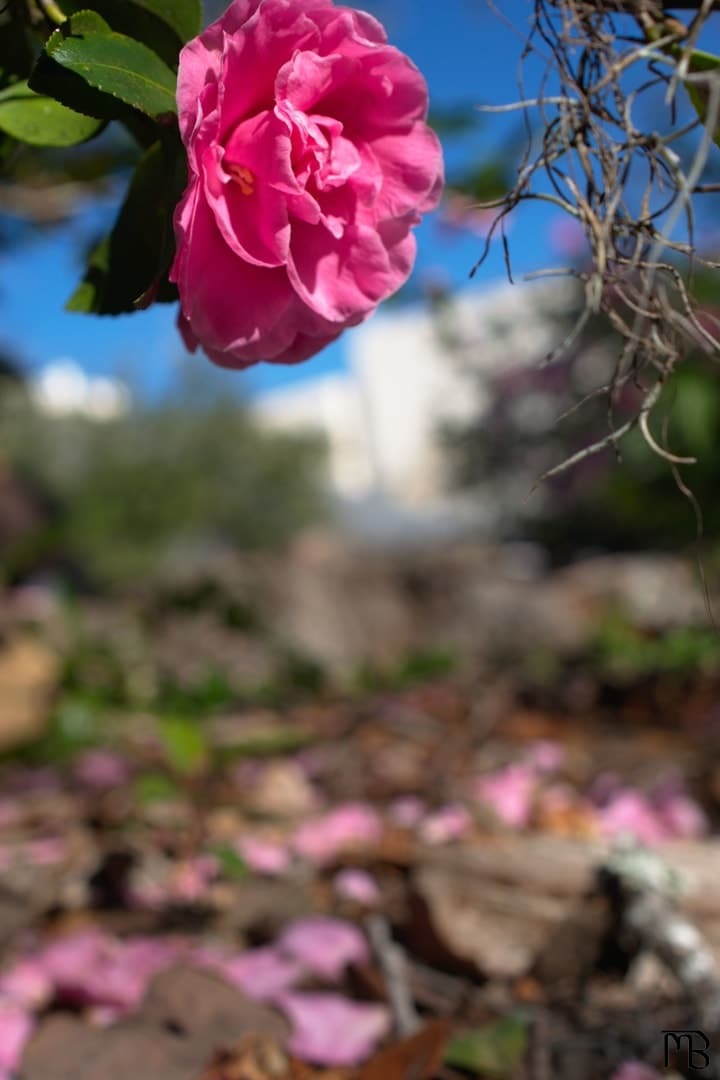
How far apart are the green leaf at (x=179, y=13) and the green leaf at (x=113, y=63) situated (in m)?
0.03

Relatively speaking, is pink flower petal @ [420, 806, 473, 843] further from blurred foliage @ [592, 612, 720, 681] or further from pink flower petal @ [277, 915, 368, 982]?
blurred foliage @ [592, 612, 720, 681]

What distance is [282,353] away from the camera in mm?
632

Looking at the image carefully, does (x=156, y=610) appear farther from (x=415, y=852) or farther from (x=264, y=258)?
(x=264, y=258)

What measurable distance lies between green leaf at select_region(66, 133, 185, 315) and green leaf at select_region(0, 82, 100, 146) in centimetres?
5

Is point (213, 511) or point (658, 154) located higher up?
point (658, 154)

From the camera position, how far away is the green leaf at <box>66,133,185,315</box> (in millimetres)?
637

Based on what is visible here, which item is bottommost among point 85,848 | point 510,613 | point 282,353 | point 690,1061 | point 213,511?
point 213,511

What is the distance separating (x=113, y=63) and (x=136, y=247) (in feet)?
0.38

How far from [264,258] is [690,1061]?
26.4 inches

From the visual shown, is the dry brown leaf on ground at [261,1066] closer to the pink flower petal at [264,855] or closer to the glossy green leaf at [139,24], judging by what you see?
the pink flower petal at [264,855]

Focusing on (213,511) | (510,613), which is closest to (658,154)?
(510,613)

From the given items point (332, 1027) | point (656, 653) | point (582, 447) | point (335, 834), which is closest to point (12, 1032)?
point (332, 1027)

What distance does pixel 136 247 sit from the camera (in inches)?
25.5

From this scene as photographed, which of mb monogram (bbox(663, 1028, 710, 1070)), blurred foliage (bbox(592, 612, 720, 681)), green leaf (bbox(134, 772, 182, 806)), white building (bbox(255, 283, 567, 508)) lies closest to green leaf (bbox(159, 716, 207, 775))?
green leaf (bbox(134, 772, 182, 806))
